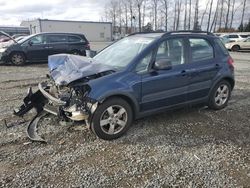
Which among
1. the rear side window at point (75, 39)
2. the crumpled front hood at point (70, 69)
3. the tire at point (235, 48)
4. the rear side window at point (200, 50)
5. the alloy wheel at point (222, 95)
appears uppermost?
the rear side window at point (200, 50)

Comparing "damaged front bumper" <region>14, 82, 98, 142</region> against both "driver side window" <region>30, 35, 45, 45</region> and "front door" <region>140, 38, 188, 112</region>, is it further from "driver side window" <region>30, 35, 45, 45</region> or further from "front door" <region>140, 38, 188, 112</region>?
"driver side window" <region>30, 35, 45, 45</region>

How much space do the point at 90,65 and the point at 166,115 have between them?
1.94 metres

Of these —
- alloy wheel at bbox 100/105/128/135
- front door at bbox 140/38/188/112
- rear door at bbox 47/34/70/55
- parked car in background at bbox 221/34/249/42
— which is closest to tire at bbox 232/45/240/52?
parked car in background at bbox 221/34/249/42

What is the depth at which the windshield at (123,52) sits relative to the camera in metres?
4.70

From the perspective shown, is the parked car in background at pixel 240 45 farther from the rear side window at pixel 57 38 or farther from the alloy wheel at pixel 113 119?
the alloy wheel at pixel 113 119

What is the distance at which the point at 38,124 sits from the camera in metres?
4.99

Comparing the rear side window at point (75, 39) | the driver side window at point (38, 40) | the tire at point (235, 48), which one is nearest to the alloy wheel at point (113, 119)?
the driver side window at point (38, 40)

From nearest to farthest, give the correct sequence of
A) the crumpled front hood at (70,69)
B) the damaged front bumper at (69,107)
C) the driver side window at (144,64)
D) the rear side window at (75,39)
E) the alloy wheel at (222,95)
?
1. the damaged front bumper at (69,107)
2. the crumpled front hood at (70,69)
3. the driver side window at (144,64)
4. the alloy wheel at (222,95)
5. the rear side window at (75,39)

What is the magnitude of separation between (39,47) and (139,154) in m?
11.1

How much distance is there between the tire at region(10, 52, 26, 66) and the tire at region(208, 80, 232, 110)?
10417 millimetres

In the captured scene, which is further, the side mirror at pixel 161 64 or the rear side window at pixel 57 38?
the rear side window at pixel 57 38

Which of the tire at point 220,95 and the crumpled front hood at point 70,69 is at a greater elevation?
the crumpled front hood at point 70,69

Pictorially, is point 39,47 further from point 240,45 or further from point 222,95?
point 240,45

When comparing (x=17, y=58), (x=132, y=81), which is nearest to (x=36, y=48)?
(x=17, y=58)
